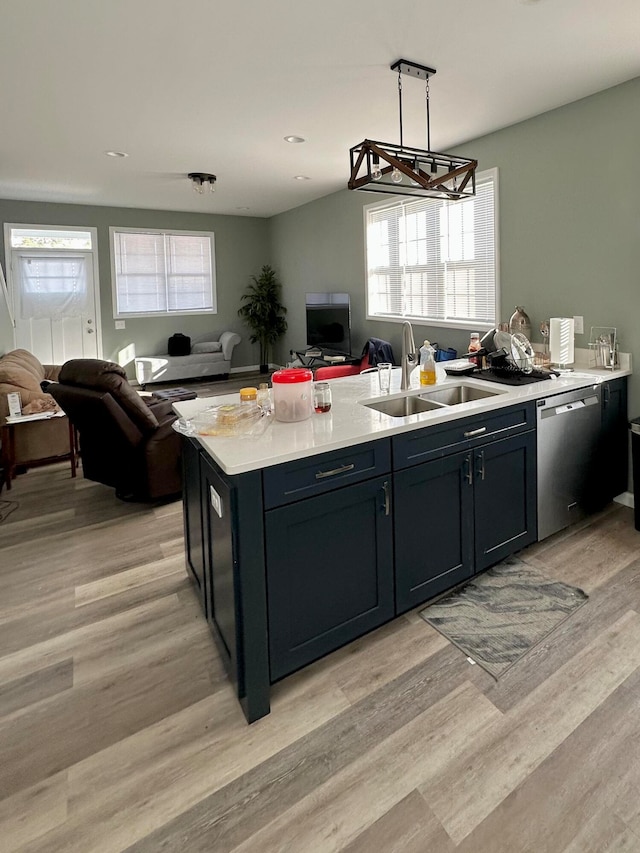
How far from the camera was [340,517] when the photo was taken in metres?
1.97

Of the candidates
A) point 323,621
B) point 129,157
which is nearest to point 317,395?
point 323,621

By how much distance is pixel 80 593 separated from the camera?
8.77 feet

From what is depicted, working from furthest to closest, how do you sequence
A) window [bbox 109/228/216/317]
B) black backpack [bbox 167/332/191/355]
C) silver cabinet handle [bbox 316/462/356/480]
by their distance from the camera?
black backpack [bbox 167/332/191/355] → window [bbox 109/228/216/317] → silver cabinet handle [bbox 316/462/356/480]

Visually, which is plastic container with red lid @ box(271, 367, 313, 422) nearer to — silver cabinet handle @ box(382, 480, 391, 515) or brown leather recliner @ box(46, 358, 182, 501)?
silver cabinet handle @ box(382, 480, 391, 515)

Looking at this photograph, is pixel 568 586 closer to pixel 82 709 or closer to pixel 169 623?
pixel 169 623

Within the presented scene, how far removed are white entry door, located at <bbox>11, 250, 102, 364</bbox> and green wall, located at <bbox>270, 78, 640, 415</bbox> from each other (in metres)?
5.73

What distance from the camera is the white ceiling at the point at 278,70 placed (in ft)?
8.11

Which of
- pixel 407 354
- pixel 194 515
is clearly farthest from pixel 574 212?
pixel 194 515

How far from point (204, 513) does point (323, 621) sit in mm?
654

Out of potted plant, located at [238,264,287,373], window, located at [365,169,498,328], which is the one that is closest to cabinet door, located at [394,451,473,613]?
window, located at [365,169,498,328]

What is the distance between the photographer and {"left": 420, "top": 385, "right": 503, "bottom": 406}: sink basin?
114 inches

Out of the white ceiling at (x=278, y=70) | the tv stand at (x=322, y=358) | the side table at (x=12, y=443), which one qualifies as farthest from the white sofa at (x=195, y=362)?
Answer: the side table at (x=12, y=443)

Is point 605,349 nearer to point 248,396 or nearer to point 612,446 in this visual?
point 612,446

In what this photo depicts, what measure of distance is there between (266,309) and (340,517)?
710cm
